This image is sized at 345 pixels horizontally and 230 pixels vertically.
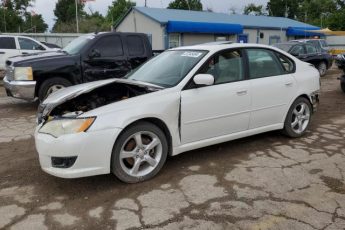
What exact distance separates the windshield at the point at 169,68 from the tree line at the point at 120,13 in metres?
41.8

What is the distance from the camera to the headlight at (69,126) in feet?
12.4

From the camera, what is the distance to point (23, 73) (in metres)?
8.17

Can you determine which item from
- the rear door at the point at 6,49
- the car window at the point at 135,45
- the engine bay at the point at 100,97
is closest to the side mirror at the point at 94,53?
the car window at the point at 135,45

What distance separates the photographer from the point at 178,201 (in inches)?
148

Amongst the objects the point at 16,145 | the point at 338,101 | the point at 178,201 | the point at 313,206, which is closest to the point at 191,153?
the point at 178,201

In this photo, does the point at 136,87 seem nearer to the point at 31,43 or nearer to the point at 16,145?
the point at 16,145

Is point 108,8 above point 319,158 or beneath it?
above

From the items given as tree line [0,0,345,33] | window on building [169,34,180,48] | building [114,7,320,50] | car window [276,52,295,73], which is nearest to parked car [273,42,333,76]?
building [114,7,320,50]

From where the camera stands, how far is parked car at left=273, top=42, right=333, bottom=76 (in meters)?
15.1

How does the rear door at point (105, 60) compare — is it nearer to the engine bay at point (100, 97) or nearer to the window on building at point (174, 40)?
the engine bay at point (100, 97)

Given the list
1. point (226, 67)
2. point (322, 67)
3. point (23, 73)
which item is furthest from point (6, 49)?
point (322, 67)

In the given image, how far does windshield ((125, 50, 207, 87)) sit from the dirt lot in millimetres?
1092

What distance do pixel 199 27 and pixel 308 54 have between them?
1210cm

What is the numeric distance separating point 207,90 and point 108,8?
6402 centimetres
